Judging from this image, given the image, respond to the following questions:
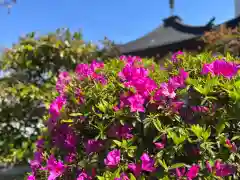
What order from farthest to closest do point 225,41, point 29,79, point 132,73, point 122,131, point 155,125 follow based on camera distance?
point 225,41, point 29,79, point 132,73, point 122,131, point 155,125

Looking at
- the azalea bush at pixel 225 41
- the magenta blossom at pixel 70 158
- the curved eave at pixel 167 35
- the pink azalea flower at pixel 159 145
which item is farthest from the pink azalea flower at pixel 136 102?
the curved eave at pixel 167 35

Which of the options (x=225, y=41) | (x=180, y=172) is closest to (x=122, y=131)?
(x=180, y=172)

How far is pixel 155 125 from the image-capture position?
2.21m

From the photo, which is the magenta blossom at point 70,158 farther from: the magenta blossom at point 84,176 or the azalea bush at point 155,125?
the magenta blossom at point 84,176

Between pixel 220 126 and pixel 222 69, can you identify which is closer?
pixel 220 126

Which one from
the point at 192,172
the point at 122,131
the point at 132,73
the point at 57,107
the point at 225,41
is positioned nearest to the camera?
the point at 192,172

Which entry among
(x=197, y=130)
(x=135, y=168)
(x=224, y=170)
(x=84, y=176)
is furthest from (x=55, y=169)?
(x=224, y=170)

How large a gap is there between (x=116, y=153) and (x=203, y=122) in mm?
564

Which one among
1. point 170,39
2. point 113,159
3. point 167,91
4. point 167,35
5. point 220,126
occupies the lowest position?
point 113,159

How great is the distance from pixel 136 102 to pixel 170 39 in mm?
9140

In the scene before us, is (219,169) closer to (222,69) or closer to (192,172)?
(192,172)

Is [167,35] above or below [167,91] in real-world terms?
above

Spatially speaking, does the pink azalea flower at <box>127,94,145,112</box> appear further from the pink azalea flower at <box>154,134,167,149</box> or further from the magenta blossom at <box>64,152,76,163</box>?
the magenta blossom at <box>64,152,76,163</box>

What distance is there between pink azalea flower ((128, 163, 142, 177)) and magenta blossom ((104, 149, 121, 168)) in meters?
0.08
